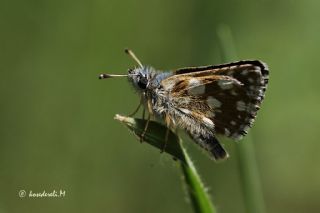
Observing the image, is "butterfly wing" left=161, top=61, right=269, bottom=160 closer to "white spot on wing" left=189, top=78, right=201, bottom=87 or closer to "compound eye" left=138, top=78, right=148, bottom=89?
"white spot on wing" left=189, top=78, right=201, bottom=87

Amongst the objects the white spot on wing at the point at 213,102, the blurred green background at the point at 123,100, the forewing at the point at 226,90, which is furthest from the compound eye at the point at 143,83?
the blurred green background at the point at 123,100

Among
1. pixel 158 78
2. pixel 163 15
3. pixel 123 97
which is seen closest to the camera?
pixel 158 78

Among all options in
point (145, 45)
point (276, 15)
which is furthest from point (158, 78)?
point (276, 15)

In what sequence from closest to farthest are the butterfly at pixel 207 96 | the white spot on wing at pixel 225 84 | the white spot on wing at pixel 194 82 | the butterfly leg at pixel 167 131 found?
the butterfly leg at pixel 167 131 → the butterfly at pixel 207 96 → the white spot on wing at pixel 225 84 → the white spot on wing at pixel 194 82

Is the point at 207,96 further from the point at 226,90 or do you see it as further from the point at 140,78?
the point at 140,78

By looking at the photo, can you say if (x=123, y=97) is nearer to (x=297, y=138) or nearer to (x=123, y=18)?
(x=123, y=18)

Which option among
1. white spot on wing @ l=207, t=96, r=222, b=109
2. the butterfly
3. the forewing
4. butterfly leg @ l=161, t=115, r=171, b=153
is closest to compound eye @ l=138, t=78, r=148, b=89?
the butterfly

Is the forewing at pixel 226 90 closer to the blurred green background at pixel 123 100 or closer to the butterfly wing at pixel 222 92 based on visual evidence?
the butterfly wing at pixel 222 92
